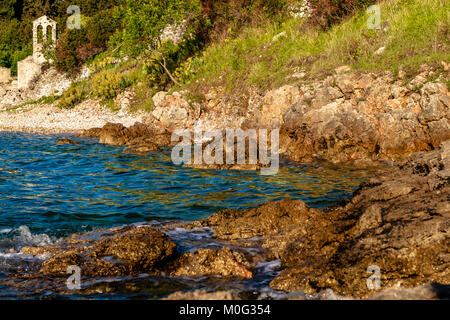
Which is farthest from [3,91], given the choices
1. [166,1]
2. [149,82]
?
[166,1]

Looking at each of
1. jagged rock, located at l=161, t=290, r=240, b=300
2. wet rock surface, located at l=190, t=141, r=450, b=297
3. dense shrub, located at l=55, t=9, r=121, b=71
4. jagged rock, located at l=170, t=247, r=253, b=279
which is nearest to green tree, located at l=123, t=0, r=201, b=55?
dense shrub, located at l=55, t=9, r=121, b=71

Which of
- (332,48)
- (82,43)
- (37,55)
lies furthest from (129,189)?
(37,55)

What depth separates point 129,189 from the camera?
1127cm

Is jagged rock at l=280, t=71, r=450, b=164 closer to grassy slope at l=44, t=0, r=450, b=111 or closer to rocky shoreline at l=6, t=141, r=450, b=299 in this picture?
grassy slope at l=44, t=0, r=450, b=111

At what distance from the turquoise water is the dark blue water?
17mm

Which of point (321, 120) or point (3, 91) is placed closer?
point (321, 120)

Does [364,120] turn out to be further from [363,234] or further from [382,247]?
[382,247]

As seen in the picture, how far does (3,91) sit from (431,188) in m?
36.3

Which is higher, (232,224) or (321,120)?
(321,120)

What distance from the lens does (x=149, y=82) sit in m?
26.0

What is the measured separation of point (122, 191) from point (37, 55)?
31.6 meters

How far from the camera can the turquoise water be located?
27.7 ft

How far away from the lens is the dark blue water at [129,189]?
880cm
